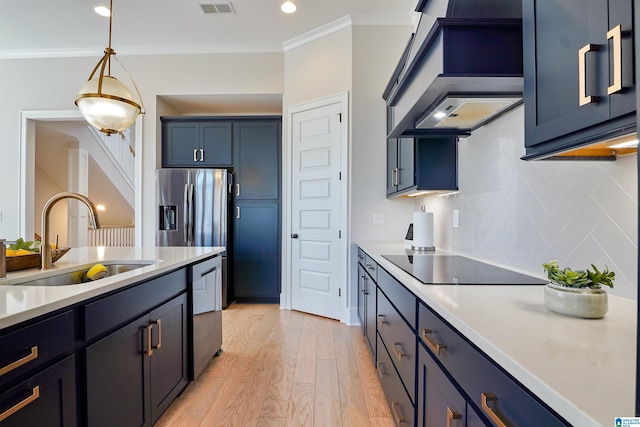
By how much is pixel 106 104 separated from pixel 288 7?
6.65 ft

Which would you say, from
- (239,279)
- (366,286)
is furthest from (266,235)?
(366,286)

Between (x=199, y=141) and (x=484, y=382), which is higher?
(x=199, y=141)

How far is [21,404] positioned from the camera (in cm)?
89

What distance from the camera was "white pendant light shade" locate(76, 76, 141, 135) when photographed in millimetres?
2113

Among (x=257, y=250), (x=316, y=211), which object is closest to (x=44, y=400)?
(x=316, y=211)

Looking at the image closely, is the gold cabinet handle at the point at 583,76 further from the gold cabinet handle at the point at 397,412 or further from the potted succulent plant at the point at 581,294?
the gold cabinet handle at the point at 397,412

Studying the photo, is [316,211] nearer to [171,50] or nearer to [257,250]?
[257,250]

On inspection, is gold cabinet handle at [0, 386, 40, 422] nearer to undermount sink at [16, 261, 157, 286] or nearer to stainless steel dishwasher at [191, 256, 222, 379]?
undermount sink at [16, 261, 157, 286]

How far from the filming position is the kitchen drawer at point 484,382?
1.94ft

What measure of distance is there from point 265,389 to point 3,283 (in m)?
1.50

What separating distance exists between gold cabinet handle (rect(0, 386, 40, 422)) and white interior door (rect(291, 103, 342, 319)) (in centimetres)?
276

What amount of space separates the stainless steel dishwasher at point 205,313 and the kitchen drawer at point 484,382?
160cm

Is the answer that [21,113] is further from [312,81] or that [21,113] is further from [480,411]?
[480,411]

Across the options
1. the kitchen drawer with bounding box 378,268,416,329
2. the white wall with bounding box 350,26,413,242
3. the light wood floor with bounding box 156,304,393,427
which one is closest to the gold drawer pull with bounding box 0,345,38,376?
the light wood floor with bounding box 156,304,393,427
